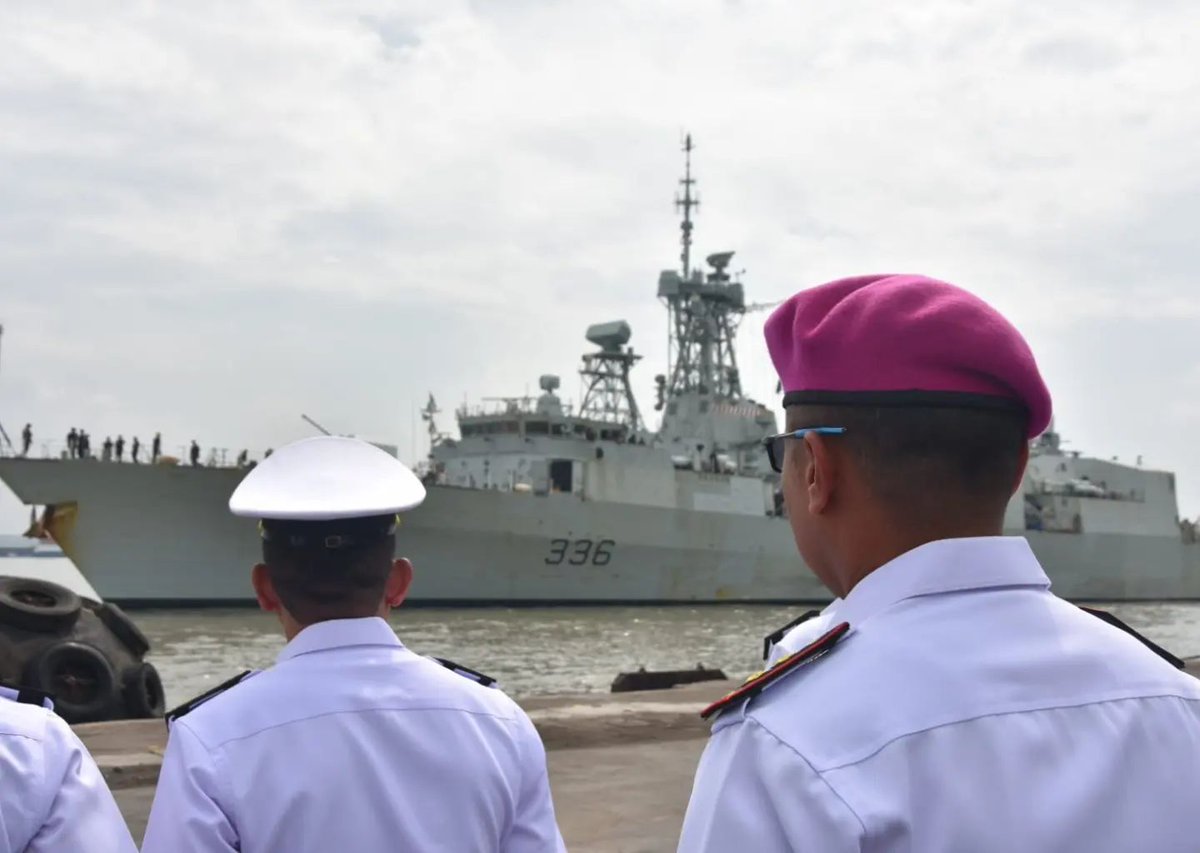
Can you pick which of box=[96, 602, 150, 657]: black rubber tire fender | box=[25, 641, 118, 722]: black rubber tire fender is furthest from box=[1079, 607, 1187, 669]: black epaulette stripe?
box=[96, 602, 150, 657]: black rubber tire fender

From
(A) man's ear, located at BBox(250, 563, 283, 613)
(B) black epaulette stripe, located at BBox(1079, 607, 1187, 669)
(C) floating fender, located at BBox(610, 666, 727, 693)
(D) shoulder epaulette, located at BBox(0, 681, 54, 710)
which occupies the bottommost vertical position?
(C) floating fender, located at BBox(610, 666, 727, 693)

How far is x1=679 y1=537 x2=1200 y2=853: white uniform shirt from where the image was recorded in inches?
29.8

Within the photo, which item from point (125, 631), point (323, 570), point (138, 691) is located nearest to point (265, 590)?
point (323, 570)

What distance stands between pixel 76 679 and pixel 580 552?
1692 centimetres

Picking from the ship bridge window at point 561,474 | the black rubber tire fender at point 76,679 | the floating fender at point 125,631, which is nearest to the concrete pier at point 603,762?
the black rubber tire fender at point 76,679

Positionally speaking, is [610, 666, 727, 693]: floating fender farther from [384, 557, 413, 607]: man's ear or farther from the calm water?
[384, 557, 413, 607]: man's ear

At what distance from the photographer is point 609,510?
2325 cm

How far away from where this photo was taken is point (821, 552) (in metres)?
0.98

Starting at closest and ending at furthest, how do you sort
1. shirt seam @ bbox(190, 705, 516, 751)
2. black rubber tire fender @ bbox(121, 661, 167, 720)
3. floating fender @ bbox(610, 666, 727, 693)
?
shirt seam @ bbox(190, 705, 516, 751) → black rubber tire fender @ bbox(121, 661, 167, 720) → floating fender @ bbox(610, 666, 727, 693)

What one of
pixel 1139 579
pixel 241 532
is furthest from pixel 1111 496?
pixel 241 532

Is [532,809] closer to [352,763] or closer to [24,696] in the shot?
[352,763]

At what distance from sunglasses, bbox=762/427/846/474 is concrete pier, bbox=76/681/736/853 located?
2795 mm

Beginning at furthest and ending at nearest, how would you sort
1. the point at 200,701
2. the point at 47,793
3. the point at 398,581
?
the point at 398,581, the point at 200,701, the point at 47,793

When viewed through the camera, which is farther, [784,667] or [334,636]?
[334,636]
